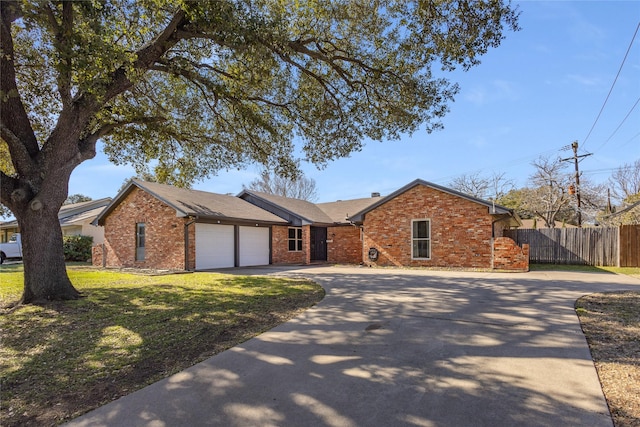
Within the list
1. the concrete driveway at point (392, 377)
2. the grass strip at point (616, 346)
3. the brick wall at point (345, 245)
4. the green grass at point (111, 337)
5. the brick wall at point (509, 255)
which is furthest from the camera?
the brick wall at point (345, 245)

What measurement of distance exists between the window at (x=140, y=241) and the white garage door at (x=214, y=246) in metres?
3.28

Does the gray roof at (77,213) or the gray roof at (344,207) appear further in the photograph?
the gray roof at (77,213)

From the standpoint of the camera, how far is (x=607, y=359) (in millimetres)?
4062

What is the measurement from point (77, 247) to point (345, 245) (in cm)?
1583

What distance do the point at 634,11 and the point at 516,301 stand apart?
23.7ft

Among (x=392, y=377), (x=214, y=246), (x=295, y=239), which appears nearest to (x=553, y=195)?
(x=295, y=239)

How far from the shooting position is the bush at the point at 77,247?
2057 centimetres

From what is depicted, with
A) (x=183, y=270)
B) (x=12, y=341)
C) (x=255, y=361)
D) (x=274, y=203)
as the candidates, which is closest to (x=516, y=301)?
(x=255, y=361)

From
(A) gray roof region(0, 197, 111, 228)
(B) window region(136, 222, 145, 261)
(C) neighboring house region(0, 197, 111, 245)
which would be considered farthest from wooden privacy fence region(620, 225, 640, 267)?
(A) gray roof region(0, 197, 111, 228)

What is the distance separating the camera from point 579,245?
16.3 metres

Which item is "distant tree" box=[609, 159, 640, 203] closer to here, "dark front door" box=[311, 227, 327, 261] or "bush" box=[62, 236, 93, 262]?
"dark front door" box=[311, 227, 327, 261]

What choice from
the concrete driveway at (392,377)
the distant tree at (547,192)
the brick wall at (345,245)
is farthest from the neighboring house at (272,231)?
the distant tree at (547,192)

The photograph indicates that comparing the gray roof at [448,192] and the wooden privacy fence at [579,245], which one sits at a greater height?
the gray roof at [448,192]

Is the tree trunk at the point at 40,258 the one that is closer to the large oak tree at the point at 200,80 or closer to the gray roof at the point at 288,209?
the large oak tree at the point at 200,80
